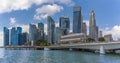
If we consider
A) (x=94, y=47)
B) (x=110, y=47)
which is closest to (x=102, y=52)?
(x=110, y=47)

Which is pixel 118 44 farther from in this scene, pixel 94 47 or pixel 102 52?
pixel 94 47

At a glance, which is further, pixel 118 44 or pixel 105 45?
pixel 105 45

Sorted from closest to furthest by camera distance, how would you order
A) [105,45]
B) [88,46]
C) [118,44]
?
[118,44], [105,45], [88,46]

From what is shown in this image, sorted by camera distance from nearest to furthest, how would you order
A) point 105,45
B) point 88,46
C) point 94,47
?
point 105,45, point 94,47, point 88,46

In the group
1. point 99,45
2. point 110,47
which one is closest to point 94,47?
point 99,45

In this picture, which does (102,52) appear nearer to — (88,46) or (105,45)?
(105,45)

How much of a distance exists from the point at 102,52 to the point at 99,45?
A: 11053 mm

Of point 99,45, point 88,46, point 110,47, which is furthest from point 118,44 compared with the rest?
point 88,46

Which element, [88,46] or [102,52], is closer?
[102,52]

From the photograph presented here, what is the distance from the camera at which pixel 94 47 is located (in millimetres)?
122938

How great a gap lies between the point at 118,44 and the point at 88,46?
29.2 metres

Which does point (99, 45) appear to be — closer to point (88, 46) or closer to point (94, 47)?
point (94, 47)

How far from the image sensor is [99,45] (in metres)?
116

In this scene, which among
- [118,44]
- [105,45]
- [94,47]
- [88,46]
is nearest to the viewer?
[118,44]
